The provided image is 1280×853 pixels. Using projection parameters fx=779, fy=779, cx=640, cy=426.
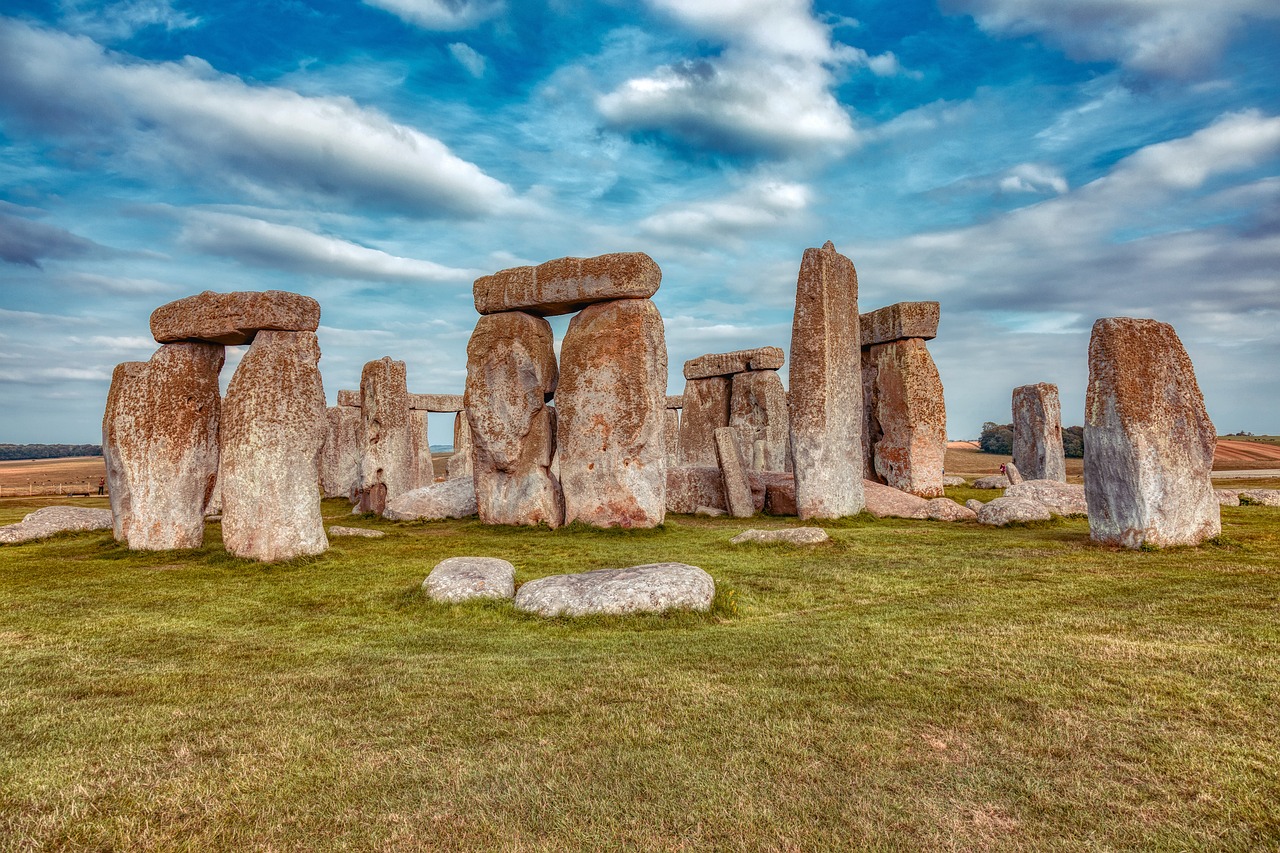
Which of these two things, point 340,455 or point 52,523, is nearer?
point 52,523

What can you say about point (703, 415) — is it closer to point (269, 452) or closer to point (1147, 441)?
point (1147, 441)

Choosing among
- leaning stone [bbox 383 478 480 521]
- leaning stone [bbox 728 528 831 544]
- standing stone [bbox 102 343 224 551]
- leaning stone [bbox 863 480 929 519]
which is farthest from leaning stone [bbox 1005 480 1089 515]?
standing stone [bbox 102 343 224 551]

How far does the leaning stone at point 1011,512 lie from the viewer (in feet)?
40.0

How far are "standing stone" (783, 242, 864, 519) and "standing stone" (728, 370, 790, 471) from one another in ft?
29.6

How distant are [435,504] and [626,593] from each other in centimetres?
1044

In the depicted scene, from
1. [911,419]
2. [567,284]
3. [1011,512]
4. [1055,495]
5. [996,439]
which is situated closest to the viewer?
[1011,512]

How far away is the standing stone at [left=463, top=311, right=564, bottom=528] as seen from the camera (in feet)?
48.0

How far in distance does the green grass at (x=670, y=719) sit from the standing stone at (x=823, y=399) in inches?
248

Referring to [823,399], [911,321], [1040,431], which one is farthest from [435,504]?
[1040,431]

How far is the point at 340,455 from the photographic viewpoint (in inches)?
961

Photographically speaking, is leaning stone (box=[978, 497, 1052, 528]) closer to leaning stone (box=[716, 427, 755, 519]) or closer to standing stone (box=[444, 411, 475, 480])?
leaning stone (box=[716, 427, 755, 519])

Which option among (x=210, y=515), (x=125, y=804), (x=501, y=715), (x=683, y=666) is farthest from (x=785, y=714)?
(x=210, y=515)

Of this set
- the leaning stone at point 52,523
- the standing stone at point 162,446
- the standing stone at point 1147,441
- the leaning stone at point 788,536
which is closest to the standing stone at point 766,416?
the leaning stone at point 788,536

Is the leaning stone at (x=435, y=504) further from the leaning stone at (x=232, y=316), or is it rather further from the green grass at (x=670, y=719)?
the green grass at (x=670, y=719)
